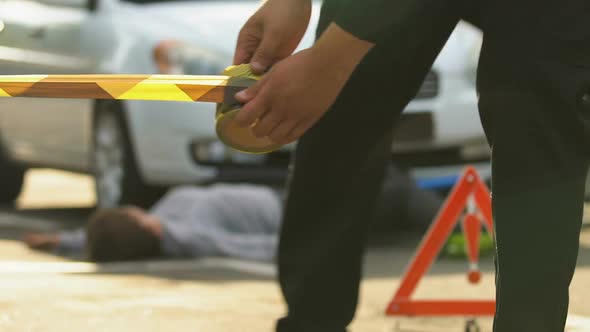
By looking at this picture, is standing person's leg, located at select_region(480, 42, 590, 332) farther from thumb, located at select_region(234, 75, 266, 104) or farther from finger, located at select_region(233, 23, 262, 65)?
finger, located at select_region(233, 23, 262, 65)

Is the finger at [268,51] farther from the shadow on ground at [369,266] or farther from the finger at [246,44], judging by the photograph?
the shadow on ground at [369,266]

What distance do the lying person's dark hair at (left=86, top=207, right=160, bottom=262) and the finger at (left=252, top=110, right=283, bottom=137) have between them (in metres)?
3.79

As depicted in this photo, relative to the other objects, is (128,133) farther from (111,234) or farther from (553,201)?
(553,201)

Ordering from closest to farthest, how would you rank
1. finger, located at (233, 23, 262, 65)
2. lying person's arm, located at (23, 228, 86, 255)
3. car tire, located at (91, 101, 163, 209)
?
finger, located at (233, 23, 262, 65), lying person's arm, located at (23, 228, 86, 255), car tire, located at (91, 101, 163, 209)

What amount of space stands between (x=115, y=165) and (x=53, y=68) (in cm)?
76

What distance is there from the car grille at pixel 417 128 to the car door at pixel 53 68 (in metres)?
1.79

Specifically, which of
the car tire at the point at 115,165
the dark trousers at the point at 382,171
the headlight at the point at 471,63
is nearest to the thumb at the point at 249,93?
the dark trousers at the point at 382,171

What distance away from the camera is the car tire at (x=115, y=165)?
774 cm

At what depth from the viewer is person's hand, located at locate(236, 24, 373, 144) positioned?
99.7 inches

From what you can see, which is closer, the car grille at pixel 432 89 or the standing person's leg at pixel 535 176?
the standing person's leg at pixel 535 176

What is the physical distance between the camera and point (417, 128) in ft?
24.7

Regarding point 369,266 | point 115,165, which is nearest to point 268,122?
point 369,266

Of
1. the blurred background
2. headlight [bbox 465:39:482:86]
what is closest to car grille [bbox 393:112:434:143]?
the blurred background

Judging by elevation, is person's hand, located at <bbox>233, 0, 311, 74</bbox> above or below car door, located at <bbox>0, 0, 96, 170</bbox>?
above
